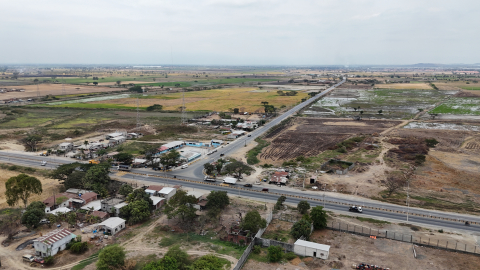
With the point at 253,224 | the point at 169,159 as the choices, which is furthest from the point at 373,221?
the point at 169,159

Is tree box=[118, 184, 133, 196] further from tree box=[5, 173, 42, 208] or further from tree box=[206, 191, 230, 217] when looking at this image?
tree box=[206, 191, 230, 217]

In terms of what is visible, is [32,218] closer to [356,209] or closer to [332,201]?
[332,201]

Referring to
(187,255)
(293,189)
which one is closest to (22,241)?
(187,255)

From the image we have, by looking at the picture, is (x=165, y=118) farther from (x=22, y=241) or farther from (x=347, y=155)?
(x=22, y=241)

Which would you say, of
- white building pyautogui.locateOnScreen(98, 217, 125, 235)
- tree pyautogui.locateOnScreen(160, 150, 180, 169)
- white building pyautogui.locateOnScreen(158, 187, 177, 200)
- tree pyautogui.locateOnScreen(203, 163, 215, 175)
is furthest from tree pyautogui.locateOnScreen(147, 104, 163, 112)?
white building pyautogui.locateOnScreen(98, 217, 125, 235)

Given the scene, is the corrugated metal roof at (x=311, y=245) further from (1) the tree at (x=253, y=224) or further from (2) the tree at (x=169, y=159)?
(2) the tree at (x=169, y=159)

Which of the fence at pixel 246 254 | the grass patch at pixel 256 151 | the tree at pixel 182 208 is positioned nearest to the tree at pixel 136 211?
the tree at pixel 182 208
